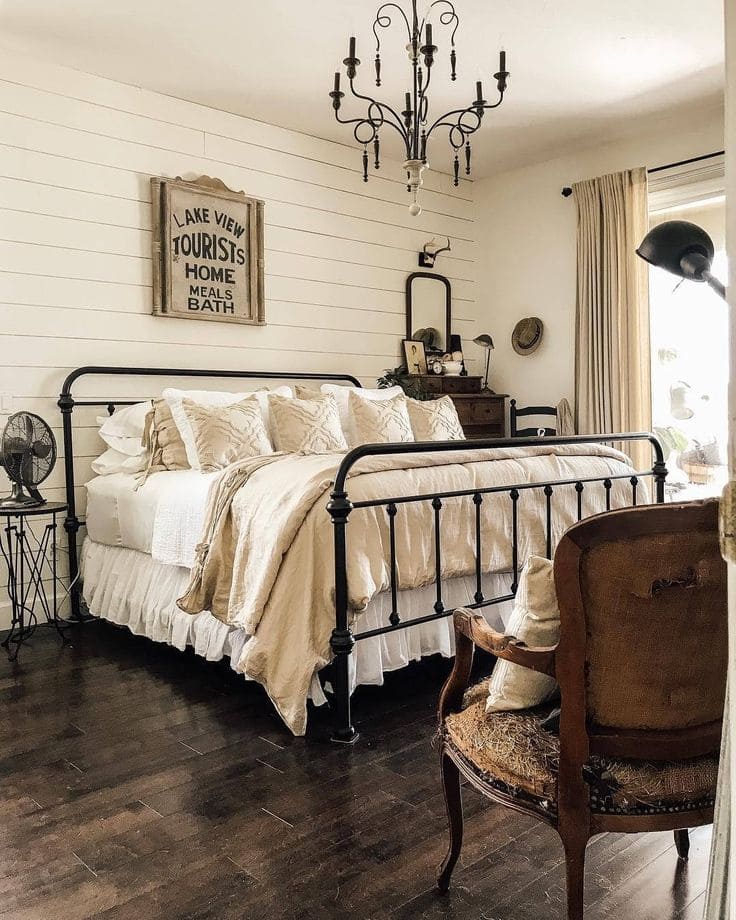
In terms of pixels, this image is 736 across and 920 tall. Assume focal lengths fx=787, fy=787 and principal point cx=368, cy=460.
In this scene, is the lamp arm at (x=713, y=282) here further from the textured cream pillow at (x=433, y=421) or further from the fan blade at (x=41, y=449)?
the textured cream pillow at (x=433, y=421)

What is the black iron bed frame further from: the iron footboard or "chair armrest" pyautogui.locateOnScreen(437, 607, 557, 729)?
"chair armrest" pyautogui.locateOnScreen(437, 607, 557, 729)

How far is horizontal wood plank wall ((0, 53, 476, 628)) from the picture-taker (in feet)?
12.4

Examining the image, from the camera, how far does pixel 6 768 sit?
7.32ft

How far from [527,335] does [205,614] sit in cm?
345

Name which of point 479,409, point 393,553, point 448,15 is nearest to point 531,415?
point 479,409

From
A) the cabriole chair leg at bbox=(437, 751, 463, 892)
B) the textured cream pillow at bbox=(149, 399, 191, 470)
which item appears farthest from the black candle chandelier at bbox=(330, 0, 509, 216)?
the cabriole chair leg at bbox=(437, 751, 463, 892)

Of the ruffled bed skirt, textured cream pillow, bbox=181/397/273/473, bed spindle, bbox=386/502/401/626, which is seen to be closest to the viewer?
bed spindle, bbox=386/502/401/626

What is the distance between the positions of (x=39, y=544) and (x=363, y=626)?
199 centimetres

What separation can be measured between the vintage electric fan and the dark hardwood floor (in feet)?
3.31

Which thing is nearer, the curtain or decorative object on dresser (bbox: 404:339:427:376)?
the curtain

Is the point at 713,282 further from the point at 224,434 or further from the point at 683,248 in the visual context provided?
the point at 224,434

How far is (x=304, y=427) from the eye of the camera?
386 cm

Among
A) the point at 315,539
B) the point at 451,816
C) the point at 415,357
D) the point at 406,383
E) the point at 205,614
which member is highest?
the point at 415,357

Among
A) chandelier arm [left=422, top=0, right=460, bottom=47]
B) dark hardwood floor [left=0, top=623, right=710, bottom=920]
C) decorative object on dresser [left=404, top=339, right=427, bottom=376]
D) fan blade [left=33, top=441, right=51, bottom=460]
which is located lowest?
dark hardwood floor [left=0, top=623, right=710, bottom=920]
